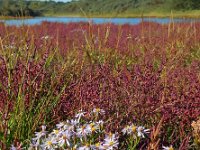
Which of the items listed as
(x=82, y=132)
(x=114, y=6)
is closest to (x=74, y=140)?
(x=82, y=132)

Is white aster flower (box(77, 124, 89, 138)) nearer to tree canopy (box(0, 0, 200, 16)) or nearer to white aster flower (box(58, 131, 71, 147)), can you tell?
white aster flower (box(58, 131, 71, 147))

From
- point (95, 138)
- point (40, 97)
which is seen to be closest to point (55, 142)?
point (95, 138)

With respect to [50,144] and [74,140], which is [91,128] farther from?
[50,144]

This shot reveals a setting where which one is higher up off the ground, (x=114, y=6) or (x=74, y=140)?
(x=74, y=140)

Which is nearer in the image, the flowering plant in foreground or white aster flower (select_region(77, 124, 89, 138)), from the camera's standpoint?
the flowering plant in foreground

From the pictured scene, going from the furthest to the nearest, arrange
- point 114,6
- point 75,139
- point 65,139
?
point 114,6 < point 75,139 < point 65,139

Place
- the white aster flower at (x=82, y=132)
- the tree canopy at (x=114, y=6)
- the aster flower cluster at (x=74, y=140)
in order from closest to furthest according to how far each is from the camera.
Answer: the aster flower cluster at (x=74, y=140) → the white aster flower at (x=82, y=132) → the tree canopy at (x=114, y=6)

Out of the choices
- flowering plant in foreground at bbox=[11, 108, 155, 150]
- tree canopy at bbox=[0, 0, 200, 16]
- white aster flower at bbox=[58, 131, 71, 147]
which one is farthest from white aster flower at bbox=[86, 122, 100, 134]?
tree canopy at bbox=[0, 0, 200, 16]

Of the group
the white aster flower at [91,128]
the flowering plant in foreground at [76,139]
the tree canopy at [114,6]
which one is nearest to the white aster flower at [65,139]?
the flowering plant in foreground at [76,139]

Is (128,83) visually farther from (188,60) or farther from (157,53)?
(188,60)

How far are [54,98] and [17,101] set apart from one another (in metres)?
0.47

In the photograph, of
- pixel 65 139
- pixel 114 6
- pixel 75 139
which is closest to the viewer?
pixel 65 139

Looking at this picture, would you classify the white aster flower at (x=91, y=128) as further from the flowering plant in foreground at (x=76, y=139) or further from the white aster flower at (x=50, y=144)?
the white aster flower at (x=50, y=144)

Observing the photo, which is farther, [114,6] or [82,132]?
[114,6]
